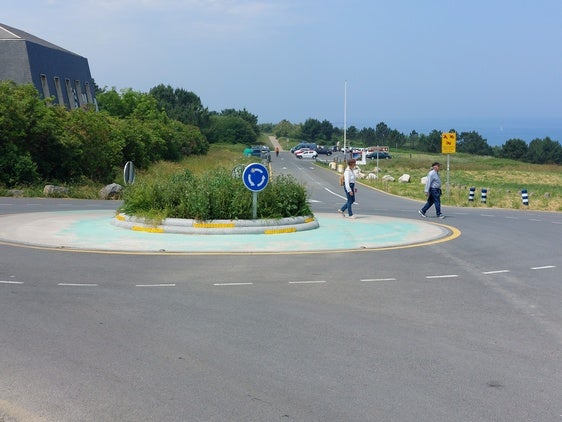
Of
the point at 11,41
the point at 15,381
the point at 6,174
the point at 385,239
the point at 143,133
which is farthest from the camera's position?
the point at 143,133

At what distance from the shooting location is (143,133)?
54.1m

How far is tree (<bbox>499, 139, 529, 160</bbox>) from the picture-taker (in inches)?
5074

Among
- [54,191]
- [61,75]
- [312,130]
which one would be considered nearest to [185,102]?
[312,130]

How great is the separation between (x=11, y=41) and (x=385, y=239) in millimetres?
39976

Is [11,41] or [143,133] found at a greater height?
[11,41]

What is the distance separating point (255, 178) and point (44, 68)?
40852 millimetres

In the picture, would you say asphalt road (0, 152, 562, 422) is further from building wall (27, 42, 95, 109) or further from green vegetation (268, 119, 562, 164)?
green vegetation (268, 119, 562, 164)

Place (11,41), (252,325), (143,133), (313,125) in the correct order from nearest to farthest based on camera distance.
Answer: (252,325) < (11,41) < (143,133) < (313,125)

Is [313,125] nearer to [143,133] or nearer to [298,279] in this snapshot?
[143,133]

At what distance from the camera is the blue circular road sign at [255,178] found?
16.3 metres

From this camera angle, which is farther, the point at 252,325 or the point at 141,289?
the point at 141,289

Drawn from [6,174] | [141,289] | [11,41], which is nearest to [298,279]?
[141,289]

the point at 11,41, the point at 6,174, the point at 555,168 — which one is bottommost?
the point at 555,168

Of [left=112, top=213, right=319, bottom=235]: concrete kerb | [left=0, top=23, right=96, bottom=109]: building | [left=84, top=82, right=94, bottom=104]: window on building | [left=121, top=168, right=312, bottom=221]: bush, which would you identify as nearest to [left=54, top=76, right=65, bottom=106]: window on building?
[left=0, top=23, right=96, bottom=109]: building
